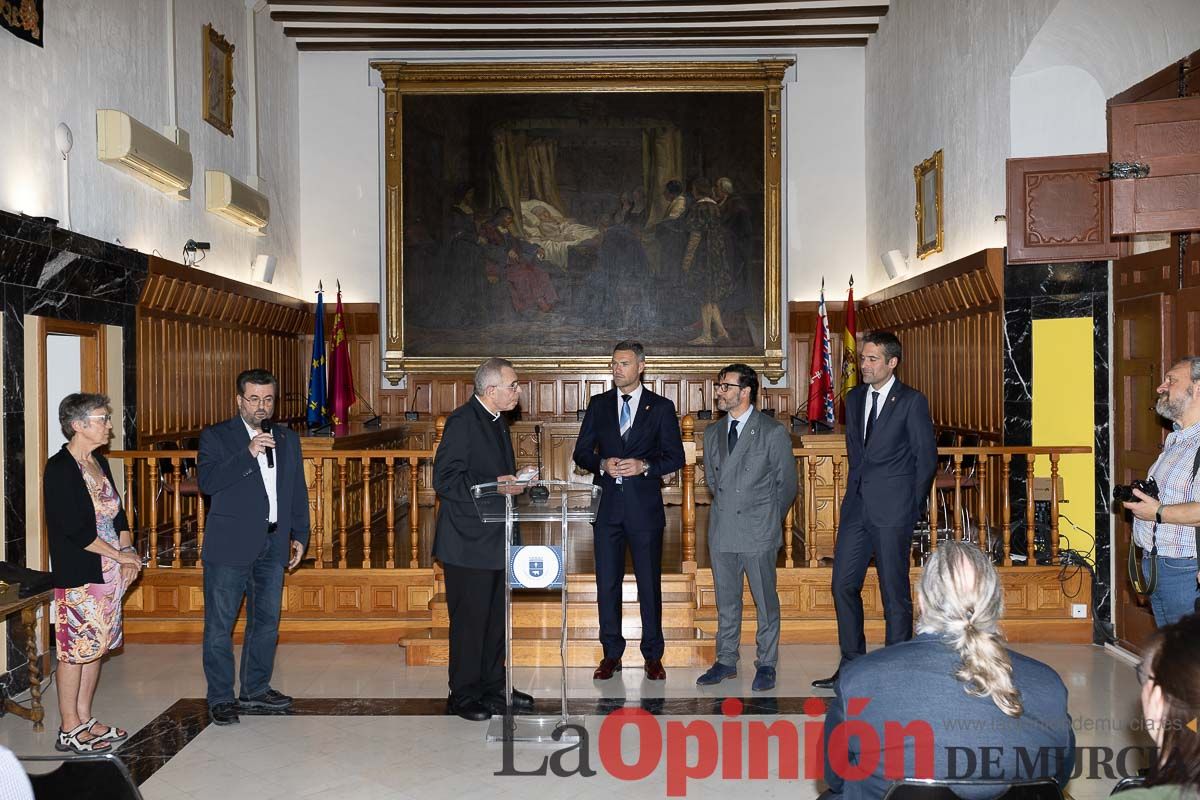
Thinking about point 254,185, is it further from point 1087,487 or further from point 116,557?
point 1087,487

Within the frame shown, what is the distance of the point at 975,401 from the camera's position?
25.5 ft

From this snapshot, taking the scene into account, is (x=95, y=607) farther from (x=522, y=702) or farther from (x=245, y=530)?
(x=522, y=702)

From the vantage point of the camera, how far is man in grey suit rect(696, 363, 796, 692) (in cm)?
502

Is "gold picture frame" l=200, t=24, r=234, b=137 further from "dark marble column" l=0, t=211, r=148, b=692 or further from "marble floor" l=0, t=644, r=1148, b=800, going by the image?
"marble floor" l=0, t=644, r=1148, b=800

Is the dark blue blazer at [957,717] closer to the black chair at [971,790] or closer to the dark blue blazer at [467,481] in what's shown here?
the black chair at [971,790]

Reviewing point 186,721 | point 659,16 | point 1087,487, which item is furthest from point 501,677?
point 659,16

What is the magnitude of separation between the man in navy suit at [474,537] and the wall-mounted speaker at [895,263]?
253 inches

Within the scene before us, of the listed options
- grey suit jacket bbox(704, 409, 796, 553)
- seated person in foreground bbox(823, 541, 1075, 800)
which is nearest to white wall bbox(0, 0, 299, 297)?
grey suit jacket bbox(704, 409, 796, 553)

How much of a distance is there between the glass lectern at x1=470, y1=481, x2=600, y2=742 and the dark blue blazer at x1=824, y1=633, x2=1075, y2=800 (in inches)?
80.5

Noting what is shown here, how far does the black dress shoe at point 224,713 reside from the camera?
179 inches

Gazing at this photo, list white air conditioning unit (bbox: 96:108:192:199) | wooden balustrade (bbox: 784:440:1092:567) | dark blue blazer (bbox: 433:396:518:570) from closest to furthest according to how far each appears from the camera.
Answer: dark blue blazer (bbox: 433:396:518:570)
wooden balustrade (bbox: 784:440:1092:567)
white air conditioning unit (bbox: 96:108:192:199)

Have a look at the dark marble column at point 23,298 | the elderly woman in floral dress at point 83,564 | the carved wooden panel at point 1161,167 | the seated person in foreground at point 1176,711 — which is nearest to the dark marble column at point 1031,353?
the carved wooden panel at point 1161,167

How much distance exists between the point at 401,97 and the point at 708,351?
4439mm

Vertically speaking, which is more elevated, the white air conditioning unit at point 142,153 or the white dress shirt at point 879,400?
the white air conditioning unit at point 142,153
